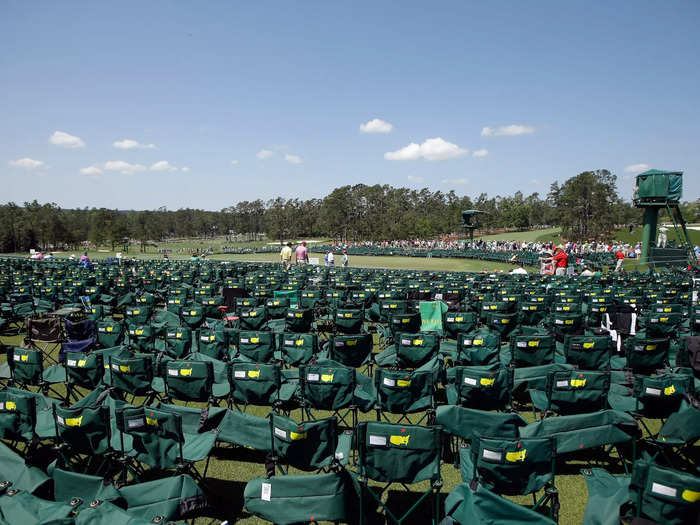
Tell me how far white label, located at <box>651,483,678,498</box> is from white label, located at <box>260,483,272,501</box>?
2.57 m

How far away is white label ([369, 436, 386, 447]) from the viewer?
357 centimetres

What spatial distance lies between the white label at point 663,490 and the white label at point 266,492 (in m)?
2.57

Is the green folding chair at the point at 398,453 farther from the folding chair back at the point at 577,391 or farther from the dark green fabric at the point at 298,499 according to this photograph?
the folding chair back at the point at 577,391

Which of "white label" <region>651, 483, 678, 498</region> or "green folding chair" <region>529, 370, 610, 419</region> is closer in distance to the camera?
"white label" <region>651, 483, 678, 498</region>

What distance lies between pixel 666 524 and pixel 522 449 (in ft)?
3.00

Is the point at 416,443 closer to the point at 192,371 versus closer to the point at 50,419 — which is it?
the point at 192,371

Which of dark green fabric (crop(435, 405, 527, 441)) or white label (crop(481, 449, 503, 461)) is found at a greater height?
white label (crop(481, 449, 503, 461))

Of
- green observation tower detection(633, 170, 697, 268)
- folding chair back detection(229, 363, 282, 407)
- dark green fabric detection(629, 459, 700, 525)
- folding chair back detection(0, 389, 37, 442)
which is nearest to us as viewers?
dark green fabric detection(629, 459, 700, 525)

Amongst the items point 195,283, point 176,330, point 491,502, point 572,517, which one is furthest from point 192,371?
point 195,283

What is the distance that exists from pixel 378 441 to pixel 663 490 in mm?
1898

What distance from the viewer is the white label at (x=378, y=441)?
3.57 metres

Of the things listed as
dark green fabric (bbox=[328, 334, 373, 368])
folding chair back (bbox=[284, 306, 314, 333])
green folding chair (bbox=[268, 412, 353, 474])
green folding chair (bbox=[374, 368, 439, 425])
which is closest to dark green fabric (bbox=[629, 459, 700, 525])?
green folding chair (bbox=[268, 412, 353, 474])

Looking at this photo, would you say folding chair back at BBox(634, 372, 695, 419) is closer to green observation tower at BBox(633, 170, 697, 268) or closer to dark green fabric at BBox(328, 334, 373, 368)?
dark green fabric at BBox(328, 334, 373, 368)

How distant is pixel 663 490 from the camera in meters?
2.76
